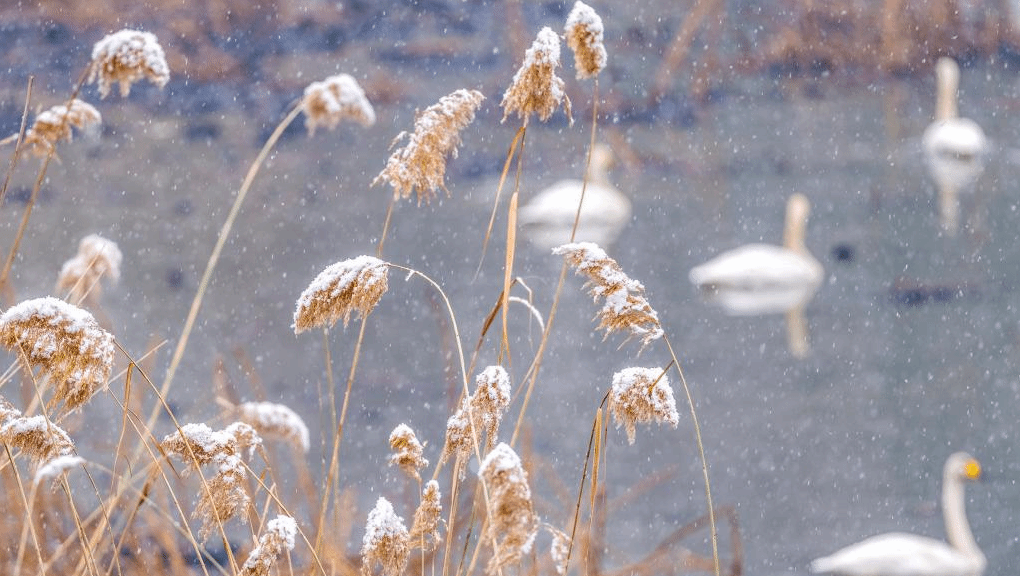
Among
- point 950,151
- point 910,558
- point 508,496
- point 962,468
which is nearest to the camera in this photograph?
point 508,496

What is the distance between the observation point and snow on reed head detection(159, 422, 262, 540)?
654 millimetres

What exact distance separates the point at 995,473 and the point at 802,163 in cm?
222

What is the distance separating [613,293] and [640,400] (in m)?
0.07

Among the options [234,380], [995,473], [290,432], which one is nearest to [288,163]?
[234,380]

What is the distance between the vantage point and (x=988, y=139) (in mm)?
5797

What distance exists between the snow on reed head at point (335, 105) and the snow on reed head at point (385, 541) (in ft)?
0.83

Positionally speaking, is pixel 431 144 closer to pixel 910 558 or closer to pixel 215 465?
pixel 215 465

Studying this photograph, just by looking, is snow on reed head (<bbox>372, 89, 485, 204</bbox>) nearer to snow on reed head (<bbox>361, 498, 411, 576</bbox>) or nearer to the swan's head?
snow on reed head (<bbox>361, 498, 411, 576</bbox>)

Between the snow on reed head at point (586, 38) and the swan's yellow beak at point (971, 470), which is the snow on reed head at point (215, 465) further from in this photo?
the swan's yellow beak at point (971, 470)

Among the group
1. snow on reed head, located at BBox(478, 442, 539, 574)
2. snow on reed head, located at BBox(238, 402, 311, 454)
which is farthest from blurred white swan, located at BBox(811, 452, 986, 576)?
snow on reed head, located at BBox(478, 442, 539, 574)

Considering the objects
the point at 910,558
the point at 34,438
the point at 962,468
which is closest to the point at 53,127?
the point at 34,438

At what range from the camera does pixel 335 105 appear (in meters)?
0.73

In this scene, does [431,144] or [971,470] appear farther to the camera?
[971,470]

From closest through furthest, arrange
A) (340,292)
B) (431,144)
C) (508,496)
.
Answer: (508,496) < (340,292) < (431,144)
